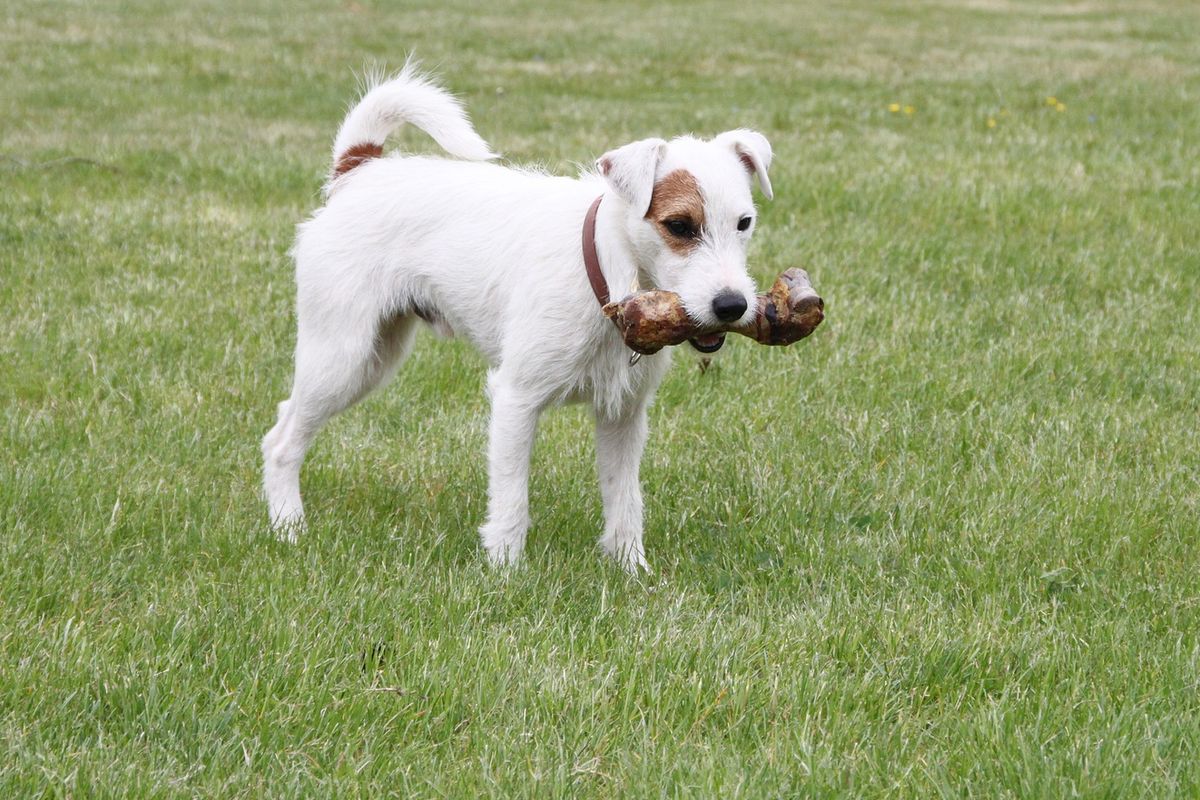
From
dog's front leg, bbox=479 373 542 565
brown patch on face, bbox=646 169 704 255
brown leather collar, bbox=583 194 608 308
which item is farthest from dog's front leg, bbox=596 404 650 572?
brown patch on face, bbox=646 169 704 255

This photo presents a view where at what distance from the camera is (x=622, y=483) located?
14.4 ft

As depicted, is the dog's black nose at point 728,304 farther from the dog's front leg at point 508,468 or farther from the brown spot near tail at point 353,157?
the brown spot near tail at point 353,157

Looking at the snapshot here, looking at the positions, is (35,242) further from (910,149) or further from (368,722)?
(910,149)

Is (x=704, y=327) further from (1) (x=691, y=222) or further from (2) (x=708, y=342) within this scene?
(1) (x=691, y=222)

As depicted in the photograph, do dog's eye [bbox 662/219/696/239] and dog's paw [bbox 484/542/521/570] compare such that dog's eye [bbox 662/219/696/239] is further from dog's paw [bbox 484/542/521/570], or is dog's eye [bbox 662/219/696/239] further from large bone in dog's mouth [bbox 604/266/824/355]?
dog's paw [bbox 484/542/521/570]

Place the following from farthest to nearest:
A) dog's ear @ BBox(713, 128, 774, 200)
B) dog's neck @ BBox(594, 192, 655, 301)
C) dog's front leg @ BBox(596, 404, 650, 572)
Result: dog's front leg @ BBox(596, 404, 650, 572), dog's ear @ BBox(713, 128, 774, 200), dog's neck @ BBox(594, 192, 655, 301)

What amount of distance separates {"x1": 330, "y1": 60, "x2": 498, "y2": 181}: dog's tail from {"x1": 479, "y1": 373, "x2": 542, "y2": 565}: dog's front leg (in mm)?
1003

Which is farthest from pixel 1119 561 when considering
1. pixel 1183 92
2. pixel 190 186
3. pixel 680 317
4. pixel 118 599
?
pixel 1183 92

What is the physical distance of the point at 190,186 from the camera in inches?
366

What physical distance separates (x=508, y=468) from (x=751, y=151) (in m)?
1.26

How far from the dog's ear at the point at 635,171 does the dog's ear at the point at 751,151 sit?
33 cm

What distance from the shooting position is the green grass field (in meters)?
3.05

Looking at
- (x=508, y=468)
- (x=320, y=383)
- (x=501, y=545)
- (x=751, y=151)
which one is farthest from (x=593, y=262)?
(x=320, y=383)

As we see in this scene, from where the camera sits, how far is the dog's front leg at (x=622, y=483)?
439 centimetres
